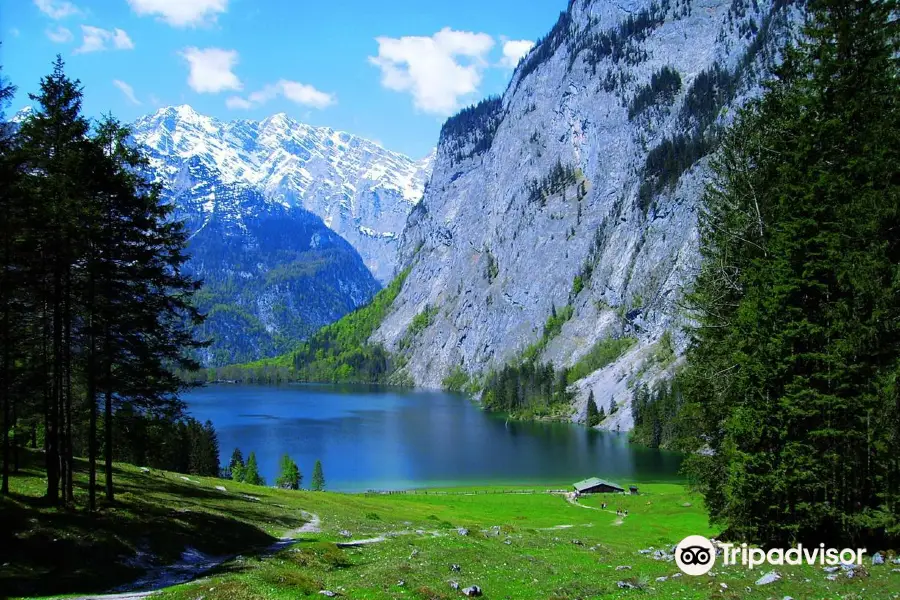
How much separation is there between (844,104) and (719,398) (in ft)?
48.9

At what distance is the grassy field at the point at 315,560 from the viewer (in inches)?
766

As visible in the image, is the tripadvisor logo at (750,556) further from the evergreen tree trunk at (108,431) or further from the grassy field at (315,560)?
the evergreen tree trunk at (108,431)

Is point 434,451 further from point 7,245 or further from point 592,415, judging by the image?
point 7,245

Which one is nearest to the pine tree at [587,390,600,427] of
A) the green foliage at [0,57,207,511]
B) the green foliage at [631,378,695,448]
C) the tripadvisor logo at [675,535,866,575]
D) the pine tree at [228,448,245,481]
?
the green foliage at [631,378,695,448]

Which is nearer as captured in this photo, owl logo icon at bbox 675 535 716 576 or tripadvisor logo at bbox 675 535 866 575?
owl logo icon at bbox 675 535 716 576

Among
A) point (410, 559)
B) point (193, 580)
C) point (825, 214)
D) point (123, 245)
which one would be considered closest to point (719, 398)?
point (825, 214)

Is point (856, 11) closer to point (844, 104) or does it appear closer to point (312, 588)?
A: point (844, 104)

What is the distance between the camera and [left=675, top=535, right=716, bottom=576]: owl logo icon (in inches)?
911

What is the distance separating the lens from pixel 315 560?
25312 millimetres

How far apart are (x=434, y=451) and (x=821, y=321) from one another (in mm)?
113560

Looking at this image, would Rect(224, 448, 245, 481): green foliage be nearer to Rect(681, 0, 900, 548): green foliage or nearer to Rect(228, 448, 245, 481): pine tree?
Rect(228, 448, 245, 481): pine tree

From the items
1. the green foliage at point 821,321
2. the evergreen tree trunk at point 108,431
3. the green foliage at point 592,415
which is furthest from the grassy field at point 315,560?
the green foliage at point 592,415

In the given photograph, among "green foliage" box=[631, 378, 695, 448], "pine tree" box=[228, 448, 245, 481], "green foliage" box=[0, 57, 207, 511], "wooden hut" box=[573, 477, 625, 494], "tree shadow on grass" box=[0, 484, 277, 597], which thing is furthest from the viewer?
"green foliage" box=[631, 378, 695, 448]

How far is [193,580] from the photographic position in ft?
69.2
